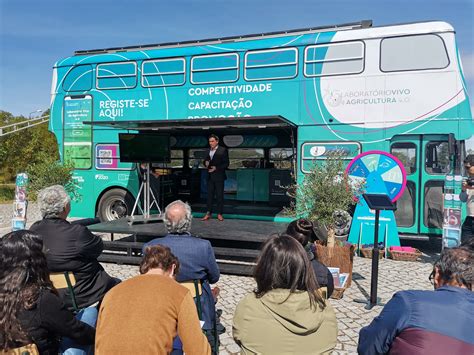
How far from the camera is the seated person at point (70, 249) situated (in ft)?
10.4

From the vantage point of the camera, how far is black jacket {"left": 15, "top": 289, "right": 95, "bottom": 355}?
215cm

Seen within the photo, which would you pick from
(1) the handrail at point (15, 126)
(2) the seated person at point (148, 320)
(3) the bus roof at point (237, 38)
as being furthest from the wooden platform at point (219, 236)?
(1) the handrail at point (15, 126)

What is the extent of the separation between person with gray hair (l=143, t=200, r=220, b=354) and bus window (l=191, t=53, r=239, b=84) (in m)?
5.80

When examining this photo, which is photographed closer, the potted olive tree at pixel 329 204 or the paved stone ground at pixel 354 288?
the paved stone ground at pixel 354 288

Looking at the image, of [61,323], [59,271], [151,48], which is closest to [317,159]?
[151,48]

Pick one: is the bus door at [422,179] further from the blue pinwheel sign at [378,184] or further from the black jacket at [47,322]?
the black jacket at [47,322]

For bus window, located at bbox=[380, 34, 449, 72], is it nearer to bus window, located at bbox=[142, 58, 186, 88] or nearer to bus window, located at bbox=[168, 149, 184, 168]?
bus window, located at bbox=[142, 58, 186, 88]

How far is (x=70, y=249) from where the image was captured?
10.5 feet

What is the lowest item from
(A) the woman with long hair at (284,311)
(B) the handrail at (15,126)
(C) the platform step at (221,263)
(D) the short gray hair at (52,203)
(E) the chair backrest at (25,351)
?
(C) the platform step at (221,263)

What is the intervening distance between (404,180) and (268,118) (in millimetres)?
2782

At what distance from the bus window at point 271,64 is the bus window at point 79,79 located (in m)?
4.13

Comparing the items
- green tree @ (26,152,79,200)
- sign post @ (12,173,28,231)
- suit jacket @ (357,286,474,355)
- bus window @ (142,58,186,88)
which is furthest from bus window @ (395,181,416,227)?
Result: sign post @ (12,173,28,231)

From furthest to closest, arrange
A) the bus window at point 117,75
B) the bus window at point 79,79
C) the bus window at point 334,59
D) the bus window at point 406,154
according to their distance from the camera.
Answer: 1. the bus window at point 79,79
2. the bus window at point 117,75
3. the bus window at point 334,59
4. the bus window at point 406,154

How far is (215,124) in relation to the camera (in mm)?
8156
